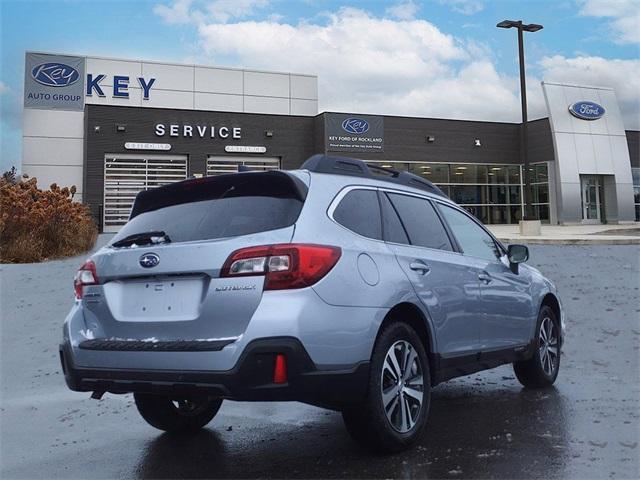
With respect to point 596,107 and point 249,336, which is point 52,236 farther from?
point 596,107

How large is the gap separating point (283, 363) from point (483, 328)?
2.18 m

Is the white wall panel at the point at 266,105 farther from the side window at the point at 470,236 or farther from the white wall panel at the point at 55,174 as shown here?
the side window at the point at 470,236

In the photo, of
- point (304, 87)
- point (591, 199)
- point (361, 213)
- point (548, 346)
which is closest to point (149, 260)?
point (361, 213)

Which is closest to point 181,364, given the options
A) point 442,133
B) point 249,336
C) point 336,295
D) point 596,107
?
point 249,336

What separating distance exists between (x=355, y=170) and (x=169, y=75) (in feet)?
111

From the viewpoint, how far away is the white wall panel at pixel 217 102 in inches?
1426

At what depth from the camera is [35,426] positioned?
16.3 feet

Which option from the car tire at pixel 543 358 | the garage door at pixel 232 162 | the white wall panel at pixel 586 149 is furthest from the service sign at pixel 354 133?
the car tire at pixel 543 358

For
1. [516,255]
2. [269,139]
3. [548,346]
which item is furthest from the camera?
[269,139]

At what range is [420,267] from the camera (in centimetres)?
417

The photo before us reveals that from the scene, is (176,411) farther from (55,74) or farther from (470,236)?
(55,74)

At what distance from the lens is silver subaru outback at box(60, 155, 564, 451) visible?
10.7 ft

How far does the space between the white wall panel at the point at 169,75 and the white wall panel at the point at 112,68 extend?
1.63 ft

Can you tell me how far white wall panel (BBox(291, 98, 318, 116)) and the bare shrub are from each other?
925 inches
